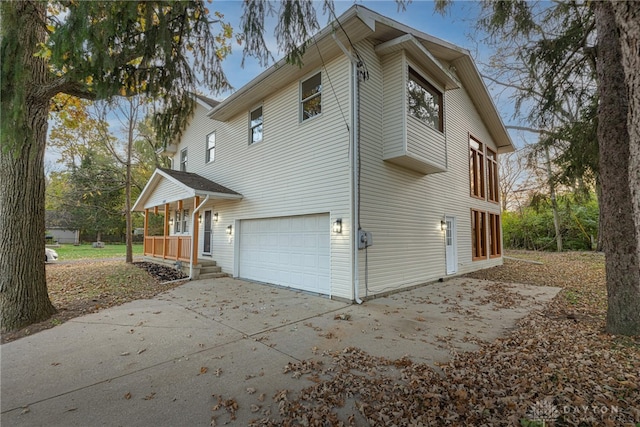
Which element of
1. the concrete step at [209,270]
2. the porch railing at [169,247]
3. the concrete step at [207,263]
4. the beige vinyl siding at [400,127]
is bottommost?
the concrete step at [209,270]

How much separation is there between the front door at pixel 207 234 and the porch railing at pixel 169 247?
94 cm

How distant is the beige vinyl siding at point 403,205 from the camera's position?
7.19m

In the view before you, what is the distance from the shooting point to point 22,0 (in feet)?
14.1

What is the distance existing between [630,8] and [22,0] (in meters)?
7.15

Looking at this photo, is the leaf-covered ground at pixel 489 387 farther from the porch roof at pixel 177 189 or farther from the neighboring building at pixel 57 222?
the neighboring building at pixel 57 222

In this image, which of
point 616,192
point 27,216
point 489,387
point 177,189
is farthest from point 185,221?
point 616,192

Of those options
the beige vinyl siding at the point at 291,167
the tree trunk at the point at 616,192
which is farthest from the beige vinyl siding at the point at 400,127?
the tree trunk at the point at 616,192

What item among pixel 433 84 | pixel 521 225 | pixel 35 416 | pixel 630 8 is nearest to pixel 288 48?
pixel 630 8

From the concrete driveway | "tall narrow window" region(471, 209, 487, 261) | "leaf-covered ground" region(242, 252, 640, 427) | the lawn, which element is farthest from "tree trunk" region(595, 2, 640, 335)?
the lawn

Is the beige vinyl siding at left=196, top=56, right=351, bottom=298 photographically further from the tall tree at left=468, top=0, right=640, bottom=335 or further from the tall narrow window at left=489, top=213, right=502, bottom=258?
the tall narrow window at left=489, top=213, right=502, bottom=258

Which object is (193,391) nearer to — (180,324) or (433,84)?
(180,324)

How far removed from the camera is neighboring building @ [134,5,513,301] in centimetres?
698

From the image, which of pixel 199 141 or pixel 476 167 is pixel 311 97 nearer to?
pixel 199 141

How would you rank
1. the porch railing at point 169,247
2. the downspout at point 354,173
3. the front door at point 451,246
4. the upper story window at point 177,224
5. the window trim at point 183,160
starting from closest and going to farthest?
→ the downspout at point 354,173 < the front door at point 451,246 < the porch railing at point 169,247 < the upper story window at point 177,224 < the window trim at point 183,160
